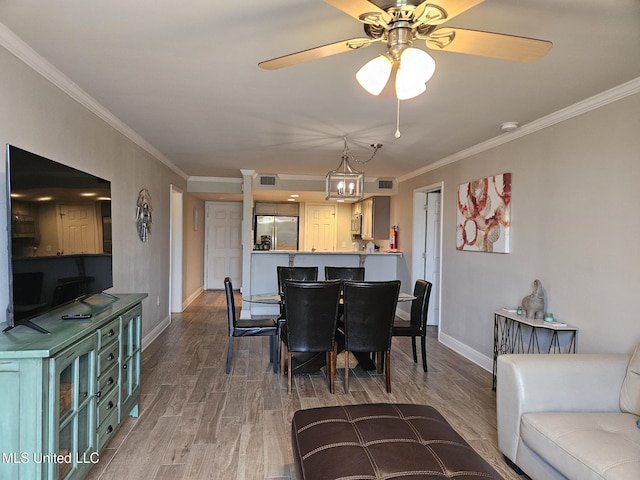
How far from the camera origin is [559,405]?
2047mm

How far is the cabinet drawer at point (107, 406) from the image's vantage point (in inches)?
79.6

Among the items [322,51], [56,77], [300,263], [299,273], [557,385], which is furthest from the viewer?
[300,263]

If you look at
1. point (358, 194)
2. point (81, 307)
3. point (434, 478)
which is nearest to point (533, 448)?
point (434, 478)

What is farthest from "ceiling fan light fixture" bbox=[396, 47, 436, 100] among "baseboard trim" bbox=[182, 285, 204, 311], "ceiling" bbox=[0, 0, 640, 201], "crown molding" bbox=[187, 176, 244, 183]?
"baseboard trim" bbox=[182, 285, 204, 311]

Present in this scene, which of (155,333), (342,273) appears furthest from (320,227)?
(155,333)

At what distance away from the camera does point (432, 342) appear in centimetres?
491

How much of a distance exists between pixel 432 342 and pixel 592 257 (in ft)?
8.39

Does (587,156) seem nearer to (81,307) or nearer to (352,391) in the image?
(352,391)

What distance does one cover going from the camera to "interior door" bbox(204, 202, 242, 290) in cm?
873

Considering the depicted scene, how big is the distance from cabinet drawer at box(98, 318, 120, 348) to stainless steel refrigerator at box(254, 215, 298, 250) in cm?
647

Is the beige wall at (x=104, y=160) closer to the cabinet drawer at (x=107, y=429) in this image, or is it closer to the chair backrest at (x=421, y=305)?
the cabinet drawer at (x=107, y=429)

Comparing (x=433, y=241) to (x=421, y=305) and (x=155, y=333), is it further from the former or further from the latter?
(x=155, y=333)

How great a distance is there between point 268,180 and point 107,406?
4428 mm

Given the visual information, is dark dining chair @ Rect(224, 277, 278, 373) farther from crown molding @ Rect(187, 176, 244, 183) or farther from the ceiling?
crown molding @ Rect(187, 176, 244, 183)
